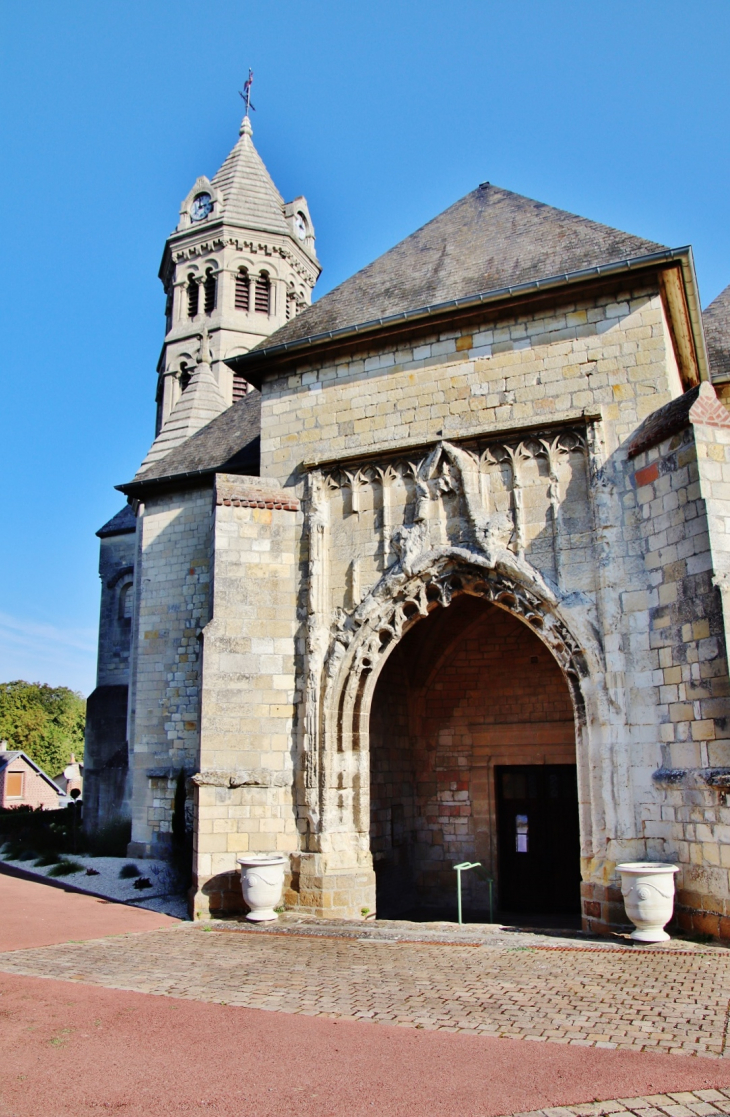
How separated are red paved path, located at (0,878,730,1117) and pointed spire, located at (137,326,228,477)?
11.1 meters

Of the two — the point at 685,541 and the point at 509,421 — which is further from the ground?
the point at 509,421

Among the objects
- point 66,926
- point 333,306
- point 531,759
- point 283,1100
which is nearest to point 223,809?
point 66,926

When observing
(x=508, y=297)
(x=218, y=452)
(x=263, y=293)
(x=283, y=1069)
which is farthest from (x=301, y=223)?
Result: (x=283, y=1069)

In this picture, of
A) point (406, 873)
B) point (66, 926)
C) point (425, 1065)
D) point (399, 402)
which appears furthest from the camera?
point (406, 873)

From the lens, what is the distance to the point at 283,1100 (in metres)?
3.75

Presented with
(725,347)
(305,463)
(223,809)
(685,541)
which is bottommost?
(223,809)

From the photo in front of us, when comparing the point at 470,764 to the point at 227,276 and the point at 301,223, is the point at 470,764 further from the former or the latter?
the point at 301,223

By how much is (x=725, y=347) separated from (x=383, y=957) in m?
9.61

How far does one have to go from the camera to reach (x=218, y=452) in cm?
1331

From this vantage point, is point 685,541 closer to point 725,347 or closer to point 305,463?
point 305,463

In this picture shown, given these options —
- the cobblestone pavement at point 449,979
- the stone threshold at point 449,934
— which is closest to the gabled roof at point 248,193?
the stone threshold at point 449,934

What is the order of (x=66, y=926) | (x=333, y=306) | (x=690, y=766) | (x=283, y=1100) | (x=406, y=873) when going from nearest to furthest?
(x=283, y=1100)
(x=690, y=766)
(x=66, y=926)
(x=333, y=306)
(x=406, y=873)

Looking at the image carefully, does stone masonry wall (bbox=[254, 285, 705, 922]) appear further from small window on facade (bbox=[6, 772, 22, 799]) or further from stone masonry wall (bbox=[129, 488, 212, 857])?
small window on facade (bbox=[6, 772, 22, 799])

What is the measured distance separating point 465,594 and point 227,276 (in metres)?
18.2
